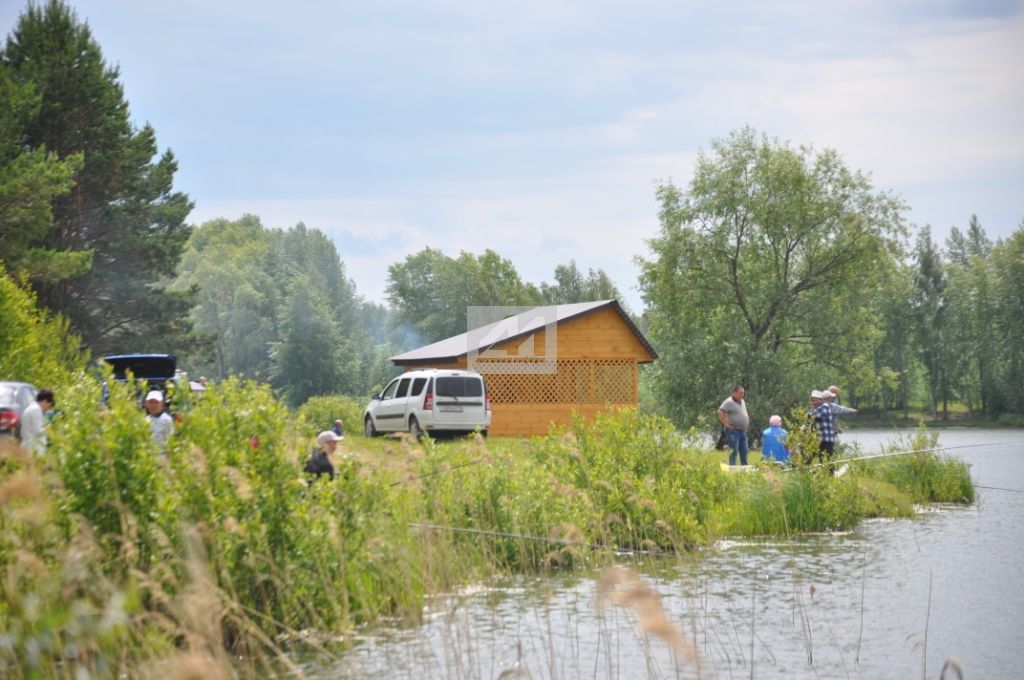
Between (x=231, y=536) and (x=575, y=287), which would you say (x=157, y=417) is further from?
(x=575, y=287)

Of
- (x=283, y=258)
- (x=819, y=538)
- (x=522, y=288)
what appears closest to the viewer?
(x=819, y=538)

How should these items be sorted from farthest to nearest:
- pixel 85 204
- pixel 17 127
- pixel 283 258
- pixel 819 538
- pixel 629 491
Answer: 1. pixel 283 258
2. pixel 85 204
3. pixel 17 127
4. pixel 819 538
5. pixel 629 491

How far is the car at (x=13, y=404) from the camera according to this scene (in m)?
16.5

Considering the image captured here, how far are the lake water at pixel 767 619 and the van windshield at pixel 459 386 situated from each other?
44.2 ft

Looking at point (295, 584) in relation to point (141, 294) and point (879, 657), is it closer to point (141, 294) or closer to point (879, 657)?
point (879, 657)

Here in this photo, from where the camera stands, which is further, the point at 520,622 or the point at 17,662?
the point at 520,622

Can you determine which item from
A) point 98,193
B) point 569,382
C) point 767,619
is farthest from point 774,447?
point 98,193

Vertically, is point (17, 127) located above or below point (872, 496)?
above

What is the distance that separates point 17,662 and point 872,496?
15.4 m

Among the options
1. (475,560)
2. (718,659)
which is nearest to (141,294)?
(475,560)

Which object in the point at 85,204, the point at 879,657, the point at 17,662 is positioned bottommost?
the point at 879,657

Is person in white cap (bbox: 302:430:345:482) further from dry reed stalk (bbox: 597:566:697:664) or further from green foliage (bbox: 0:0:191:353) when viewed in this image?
green foliage (bbox: 0:0:191:353)

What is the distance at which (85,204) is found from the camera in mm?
40031

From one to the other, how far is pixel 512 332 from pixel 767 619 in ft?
80.6
